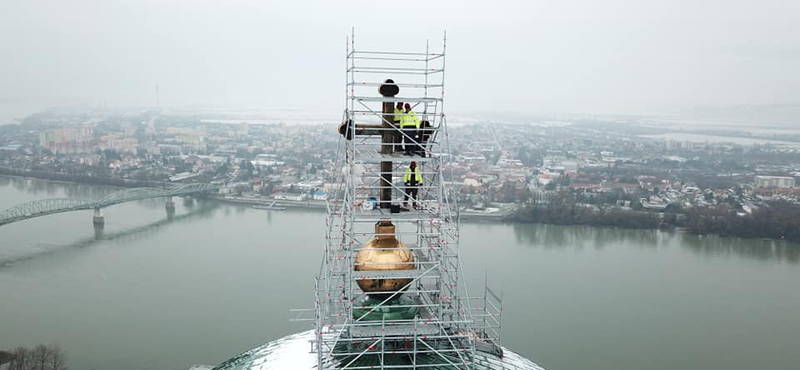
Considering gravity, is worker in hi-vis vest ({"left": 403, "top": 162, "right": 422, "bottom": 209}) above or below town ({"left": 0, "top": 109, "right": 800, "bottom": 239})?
above

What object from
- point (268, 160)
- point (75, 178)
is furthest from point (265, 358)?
point (268, 160)

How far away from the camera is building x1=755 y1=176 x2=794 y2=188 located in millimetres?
33469

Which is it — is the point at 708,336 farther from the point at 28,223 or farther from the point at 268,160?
the point at 268,160

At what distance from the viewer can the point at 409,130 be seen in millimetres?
3557

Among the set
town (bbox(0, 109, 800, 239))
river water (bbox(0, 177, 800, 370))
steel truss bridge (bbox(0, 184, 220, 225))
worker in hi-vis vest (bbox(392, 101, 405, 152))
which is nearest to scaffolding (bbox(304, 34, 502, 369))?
worker in hi-vis vest (bbox(392, 101, 405, 152))

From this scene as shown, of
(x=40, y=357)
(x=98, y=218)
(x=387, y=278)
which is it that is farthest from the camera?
(x=98, y=218)

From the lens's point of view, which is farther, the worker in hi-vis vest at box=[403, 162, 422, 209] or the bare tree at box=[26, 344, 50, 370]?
the bare tree at box=[26, 344, 50, 370]

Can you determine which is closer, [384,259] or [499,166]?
[384,259]

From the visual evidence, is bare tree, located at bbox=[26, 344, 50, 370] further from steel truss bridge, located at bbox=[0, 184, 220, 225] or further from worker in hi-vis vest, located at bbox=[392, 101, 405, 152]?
steel truss bridge, located at bbox=[0, 184, 220, 225]

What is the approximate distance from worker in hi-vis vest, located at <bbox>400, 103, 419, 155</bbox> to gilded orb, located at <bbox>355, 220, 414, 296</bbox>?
1.47ft

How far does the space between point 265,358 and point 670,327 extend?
1111cm

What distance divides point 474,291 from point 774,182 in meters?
27.4

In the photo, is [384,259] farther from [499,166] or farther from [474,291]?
[499,166]

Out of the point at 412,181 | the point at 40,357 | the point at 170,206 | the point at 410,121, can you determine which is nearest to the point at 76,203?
the point at 170,206
